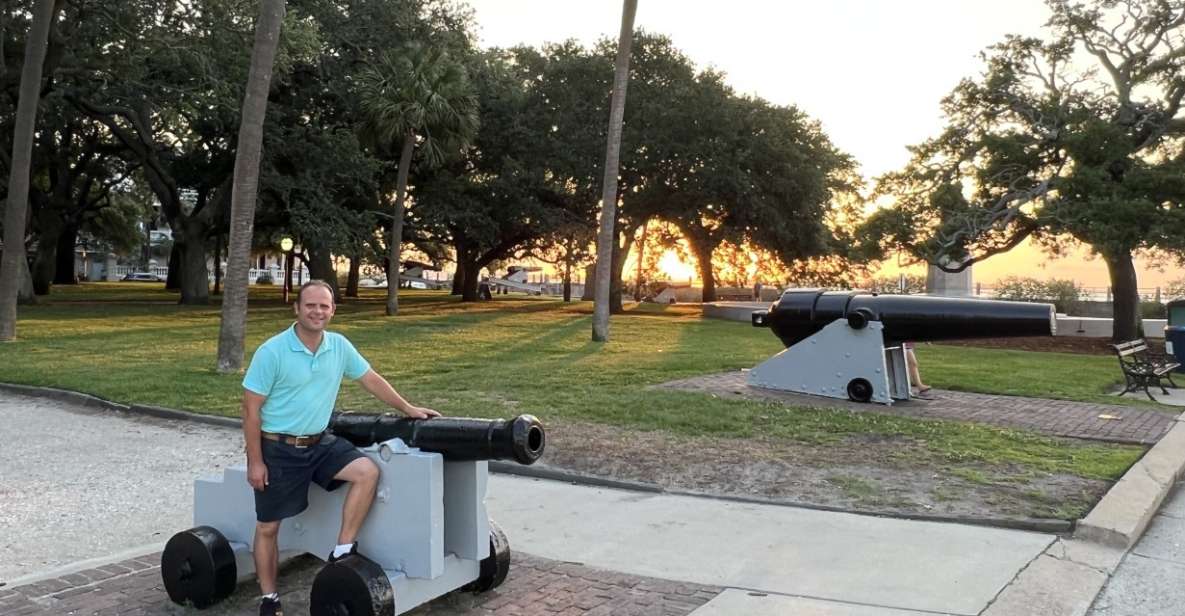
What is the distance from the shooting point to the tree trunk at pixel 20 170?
15422 mm

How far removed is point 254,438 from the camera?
3.50 m

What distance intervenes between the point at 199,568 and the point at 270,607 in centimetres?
42

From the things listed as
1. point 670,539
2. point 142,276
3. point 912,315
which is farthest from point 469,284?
point 142,276

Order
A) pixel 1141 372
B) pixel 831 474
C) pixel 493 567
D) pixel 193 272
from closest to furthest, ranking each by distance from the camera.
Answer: pixel 493 567 → pixel 831 474 → pixel 1141 372 → pixel 193 272

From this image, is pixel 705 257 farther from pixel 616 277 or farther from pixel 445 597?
pixel 445 597

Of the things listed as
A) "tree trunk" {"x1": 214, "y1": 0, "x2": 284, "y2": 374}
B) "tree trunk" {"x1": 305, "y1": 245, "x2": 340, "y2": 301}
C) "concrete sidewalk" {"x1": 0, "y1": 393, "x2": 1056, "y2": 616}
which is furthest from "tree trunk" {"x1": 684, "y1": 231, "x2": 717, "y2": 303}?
"concrete sidewalk" {"x1": 0, "y1": 393, "x2": 1056, "y2": 616}

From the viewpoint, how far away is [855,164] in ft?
115

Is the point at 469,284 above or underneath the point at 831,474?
above

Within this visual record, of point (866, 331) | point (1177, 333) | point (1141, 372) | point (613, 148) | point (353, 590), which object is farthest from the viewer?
point (613, 148)

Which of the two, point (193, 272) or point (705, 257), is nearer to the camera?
point (193, 272)

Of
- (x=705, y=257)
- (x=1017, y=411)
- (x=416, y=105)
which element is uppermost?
(x=416, y=105)

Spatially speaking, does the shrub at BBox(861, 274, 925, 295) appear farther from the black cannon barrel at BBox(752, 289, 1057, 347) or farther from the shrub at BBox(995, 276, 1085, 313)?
the black cannon barrel at BBox(752, 289, 1057, 347)

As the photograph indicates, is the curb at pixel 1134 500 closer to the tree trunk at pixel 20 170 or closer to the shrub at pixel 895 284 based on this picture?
the tree trunk at pixel 20 170

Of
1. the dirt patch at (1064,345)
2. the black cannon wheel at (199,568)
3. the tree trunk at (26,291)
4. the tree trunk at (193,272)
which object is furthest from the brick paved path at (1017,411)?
the tree trunk at (26,291)
